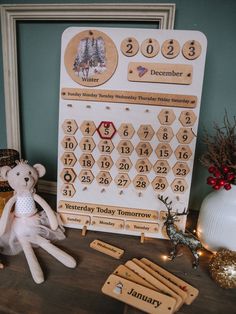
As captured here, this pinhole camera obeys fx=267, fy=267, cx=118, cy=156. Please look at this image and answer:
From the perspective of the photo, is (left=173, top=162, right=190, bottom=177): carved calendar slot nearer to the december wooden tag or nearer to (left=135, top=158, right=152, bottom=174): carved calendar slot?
(left=135, top=158, right=152, bottom=174): carved calendar slot

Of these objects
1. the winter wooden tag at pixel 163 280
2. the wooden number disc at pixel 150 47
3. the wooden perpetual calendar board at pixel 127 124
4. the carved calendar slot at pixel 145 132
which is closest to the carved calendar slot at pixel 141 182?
the wooden perpetual calendar board at pixel 127 124

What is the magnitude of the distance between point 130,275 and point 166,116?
429 mm

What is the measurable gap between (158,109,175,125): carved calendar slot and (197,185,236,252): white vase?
0.79 ft

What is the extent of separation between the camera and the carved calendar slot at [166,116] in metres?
→ 0.75

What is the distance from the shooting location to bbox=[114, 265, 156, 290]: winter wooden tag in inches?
24.6

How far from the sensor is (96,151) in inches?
31.3

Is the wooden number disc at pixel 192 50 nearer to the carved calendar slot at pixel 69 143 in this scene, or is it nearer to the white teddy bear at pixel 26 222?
the carved calendar slot at pixel 69 143

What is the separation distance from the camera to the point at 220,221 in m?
0.72

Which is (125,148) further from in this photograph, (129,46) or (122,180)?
(129,46)

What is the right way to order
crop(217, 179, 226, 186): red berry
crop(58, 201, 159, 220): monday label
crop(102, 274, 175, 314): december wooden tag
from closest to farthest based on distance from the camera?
crop(102, 274, 175, 314): december wooden tag < crop(217, 179, 226, 186): red berry < crop(58, 201, 159, 220): monday label

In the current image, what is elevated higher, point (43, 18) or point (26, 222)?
point (43, 18)

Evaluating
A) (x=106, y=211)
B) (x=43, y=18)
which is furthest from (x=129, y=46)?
(x=106, y=211)

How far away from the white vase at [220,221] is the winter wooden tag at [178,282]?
156mm

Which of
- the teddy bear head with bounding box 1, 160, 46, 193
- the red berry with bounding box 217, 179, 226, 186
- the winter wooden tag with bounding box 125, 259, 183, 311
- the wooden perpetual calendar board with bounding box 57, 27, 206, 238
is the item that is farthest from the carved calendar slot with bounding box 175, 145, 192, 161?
the teddy bear head with bounding box 1, 160, 46, 193
